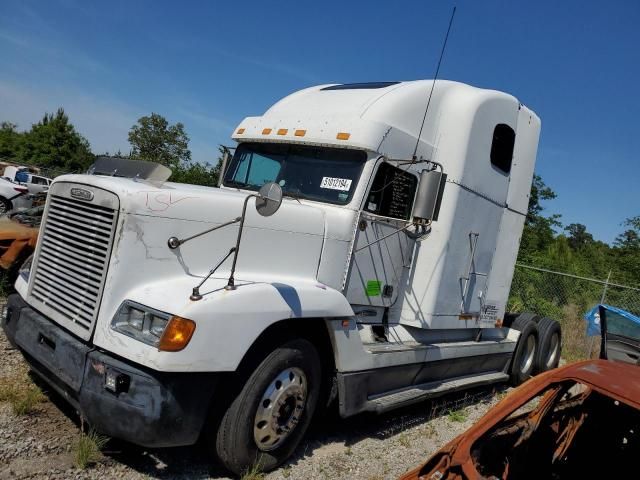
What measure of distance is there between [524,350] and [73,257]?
680 cm

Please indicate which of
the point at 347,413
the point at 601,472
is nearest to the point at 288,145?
the point at 347,413

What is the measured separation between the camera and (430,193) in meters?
4.86

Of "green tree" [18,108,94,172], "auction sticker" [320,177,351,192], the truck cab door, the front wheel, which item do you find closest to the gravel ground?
the front wheel

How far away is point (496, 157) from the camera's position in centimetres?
662

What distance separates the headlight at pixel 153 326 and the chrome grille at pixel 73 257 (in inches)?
8.9

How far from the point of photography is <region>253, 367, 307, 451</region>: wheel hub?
3.81m

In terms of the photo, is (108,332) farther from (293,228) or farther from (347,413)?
(347,413)

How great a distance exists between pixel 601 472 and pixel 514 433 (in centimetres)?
88

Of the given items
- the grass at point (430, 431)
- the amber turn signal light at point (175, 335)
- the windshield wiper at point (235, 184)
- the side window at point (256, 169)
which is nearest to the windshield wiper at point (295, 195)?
the side window at point (256, 169)

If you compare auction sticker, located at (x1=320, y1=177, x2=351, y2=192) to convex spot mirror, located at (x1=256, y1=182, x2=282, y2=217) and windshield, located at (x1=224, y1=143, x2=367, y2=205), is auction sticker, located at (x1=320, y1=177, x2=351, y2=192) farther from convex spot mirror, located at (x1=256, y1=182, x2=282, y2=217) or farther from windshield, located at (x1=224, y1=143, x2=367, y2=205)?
convex spot mirror, located at (x1=256, y1=182, x2=282, y2=217)

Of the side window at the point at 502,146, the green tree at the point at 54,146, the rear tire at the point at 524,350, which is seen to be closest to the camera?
the side window at the point at 502,146

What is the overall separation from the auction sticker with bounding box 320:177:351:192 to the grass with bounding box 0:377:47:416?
304 centimetres

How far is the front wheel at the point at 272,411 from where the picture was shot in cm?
362

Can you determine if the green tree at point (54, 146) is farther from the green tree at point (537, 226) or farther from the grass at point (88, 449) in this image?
the grass at point (88, 449)
